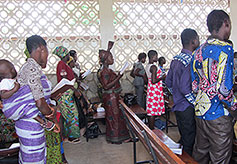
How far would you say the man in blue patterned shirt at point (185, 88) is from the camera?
2.37m

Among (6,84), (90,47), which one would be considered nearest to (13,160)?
(6,84)

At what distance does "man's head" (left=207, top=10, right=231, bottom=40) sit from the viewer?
1.75 m

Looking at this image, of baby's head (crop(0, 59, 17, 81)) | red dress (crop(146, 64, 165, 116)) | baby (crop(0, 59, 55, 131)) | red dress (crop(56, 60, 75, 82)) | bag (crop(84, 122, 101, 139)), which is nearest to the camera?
baby (crop(0, 59, 55, 131))

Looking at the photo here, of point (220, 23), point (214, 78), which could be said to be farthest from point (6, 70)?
point (220, 23)

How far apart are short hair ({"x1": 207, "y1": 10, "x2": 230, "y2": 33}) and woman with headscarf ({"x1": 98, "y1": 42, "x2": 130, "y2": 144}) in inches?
70.7

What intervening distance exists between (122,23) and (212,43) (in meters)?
4.05

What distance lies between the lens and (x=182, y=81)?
2.38 meters

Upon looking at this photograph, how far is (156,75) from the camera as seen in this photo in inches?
140

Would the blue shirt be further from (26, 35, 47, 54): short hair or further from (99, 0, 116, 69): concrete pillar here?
(99, 0, 116, 69): concrete pillar

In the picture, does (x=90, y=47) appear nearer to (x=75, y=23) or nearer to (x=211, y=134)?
(x=75, y=23)

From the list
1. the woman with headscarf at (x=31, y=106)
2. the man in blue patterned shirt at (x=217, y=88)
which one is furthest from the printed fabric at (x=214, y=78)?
the woman with headscarf at (x=31, y=106)

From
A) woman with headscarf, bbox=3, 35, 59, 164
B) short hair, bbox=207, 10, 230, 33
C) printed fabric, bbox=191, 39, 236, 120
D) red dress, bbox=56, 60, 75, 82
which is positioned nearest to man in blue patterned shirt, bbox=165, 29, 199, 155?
printed fabric, bbox=191, 39, 236, 120

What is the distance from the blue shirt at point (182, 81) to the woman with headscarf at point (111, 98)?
3.61 feet

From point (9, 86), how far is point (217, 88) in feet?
5.56
